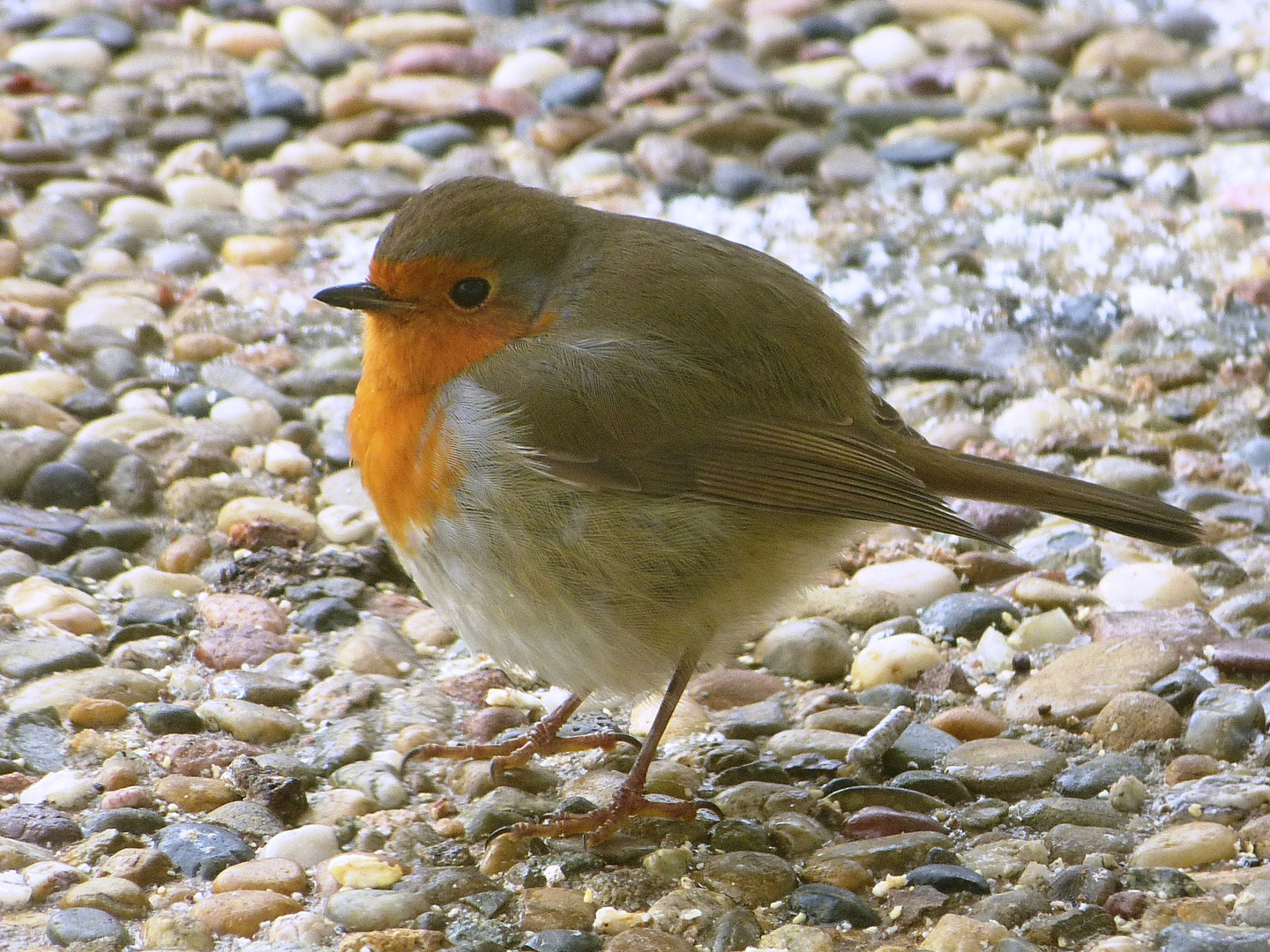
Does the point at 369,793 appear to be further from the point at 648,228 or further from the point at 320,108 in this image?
the point at 320,108

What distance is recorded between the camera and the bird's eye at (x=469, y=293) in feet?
10.3

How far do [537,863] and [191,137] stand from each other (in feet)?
11.9

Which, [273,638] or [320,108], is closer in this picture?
[273,638]

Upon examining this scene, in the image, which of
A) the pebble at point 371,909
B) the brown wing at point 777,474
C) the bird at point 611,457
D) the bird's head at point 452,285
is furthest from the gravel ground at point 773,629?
the bird's head at point 452,285

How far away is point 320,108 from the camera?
5879 mm

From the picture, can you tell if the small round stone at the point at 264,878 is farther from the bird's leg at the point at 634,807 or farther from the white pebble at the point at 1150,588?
the white pebble at the point at 1150,588

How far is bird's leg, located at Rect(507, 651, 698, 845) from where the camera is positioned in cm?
300

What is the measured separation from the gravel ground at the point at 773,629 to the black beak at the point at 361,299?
841mm

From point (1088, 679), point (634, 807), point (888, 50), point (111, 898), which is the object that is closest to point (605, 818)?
point (634, 807)

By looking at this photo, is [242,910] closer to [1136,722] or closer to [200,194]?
[1136,722]

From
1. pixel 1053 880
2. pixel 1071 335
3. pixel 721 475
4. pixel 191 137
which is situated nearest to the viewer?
pixel 1053 880

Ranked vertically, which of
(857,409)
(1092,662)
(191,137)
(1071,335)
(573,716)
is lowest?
(573,716)

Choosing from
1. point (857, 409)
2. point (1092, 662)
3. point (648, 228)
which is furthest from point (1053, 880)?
point (648, 228)

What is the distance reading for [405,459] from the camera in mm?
3076
